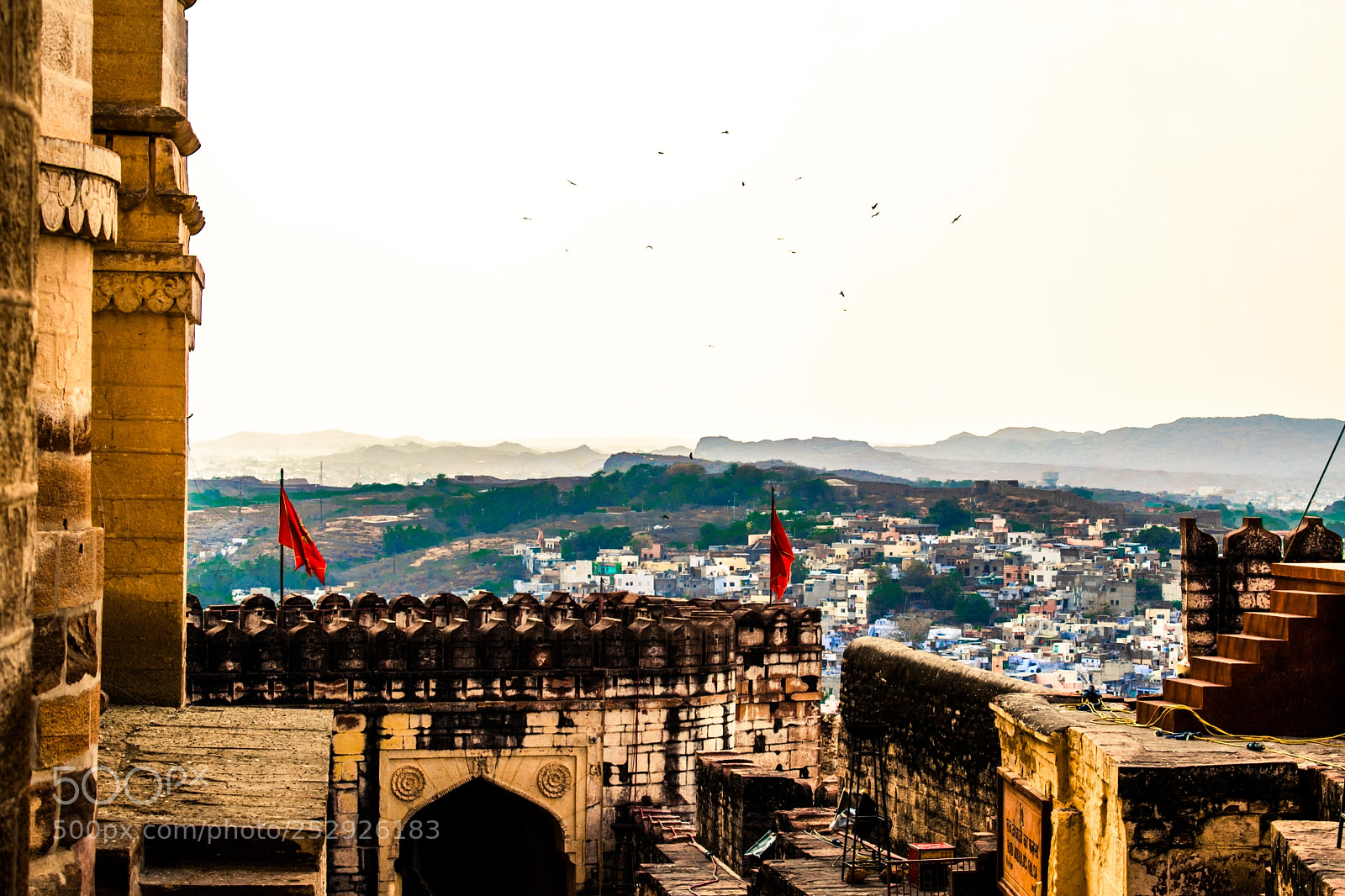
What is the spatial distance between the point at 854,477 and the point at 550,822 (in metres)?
142

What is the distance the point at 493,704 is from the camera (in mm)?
18406

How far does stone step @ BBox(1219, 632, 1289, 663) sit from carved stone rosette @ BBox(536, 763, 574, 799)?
10.2 meters

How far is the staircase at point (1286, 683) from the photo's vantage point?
10062 millimetres

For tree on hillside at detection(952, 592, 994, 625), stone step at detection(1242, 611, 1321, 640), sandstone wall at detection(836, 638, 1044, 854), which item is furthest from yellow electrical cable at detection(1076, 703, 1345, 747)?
tree on hillside at detection(952, 592, 994, 625)

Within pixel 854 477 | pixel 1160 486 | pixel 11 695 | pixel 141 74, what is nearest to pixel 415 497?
pixel 854 477

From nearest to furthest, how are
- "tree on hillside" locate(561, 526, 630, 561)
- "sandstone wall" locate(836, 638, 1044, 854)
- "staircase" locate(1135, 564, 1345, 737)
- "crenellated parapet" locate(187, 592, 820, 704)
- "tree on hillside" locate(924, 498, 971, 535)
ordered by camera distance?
1. "staircase" locate(1135, 564, 1345, 737)
2. "sandstone wall" locate(836, 638, 1044, 854)
3. "crenellated parapet" locate(187, 592, 820, 704)
4. "tree on hillside" locate(561, 526, 630, 561)
5. "tree on hillside" locate(924, 498, 971, 535)

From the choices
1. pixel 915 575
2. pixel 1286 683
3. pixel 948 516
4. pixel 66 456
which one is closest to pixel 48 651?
pixel 66 456

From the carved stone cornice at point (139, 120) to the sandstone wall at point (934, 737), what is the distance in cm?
927

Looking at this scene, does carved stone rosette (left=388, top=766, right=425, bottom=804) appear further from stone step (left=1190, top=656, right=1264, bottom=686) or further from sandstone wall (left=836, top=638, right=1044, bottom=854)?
stone step (left=1190, top=656, right=1264, bottom=686)

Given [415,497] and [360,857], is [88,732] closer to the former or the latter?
[360,857]

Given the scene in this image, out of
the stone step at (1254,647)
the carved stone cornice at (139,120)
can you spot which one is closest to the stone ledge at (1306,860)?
the stone step at (1254,647)

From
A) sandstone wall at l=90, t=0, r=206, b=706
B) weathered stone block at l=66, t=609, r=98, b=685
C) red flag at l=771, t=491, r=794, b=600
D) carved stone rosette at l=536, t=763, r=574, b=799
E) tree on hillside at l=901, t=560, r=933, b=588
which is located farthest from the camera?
tree on hillside at l=901, t=560, r=933, b=588

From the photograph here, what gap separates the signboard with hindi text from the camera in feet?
33.8

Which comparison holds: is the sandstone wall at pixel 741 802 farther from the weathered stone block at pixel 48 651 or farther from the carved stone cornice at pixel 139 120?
the weathered stone block at pixel 48 651
